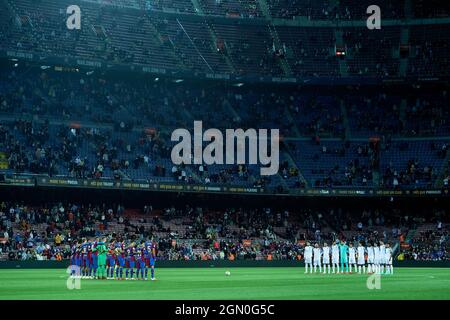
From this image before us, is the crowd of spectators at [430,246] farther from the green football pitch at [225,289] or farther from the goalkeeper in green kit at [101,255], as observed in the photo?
the goalkeeper in green kit at [101,255]

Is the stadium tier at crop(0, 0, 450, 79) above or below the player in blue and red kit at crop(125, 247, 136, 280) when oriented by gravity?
above

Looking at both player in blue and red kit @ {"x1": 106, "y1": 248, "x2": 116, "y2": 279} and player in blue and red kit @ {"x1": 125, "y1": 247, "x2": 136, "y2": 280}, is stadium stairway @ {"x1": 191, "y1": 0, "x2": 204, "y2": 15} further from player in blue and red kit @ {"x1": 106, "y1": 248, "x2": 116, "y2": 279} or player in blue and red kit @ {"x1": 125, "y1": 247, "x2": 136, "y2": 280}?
player in blue and red kit @ {"x1": 125, "y1": 247, "x2": 136, "y2": 280}

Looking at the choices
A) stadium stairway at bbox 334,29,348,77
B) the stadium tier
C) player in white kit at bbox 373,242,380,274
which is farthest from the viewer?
stadium stairway at bbox 334,29,348,77

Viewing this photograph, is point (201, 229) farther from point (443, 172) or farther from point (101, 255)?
point (101, 255)

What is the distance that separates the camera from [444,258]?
205ft

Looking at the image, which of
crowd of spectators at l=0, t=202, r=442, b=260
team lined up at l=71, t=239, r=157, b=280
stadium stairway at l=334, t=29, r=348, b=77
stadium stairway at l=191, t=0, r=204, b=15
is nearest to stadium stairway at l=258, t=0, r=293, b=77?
stadium stairway at l=334, t=29, r=348, b=77

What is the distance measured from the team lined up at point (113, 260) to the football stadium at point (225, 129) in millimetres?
13236

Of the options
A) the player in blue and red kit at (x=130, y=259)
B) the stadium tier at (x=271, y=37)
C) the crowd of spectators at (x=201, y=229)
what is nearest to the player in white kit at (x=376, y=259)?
the player in blue and red kit at (x=130, y=259)

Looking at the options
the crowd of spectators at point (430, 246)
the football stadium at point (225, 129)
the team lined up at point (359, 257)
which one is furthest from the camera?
the crowd of spectators at point (430, 246)

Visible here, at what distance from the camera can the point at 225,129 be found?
71.5m

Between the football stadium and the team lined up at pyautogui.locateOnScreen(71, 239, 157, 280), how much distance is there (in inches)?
521

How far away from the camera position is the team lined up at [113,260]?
124 ft

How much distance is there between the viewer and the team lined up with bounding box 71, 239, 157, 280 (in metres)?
37.7
